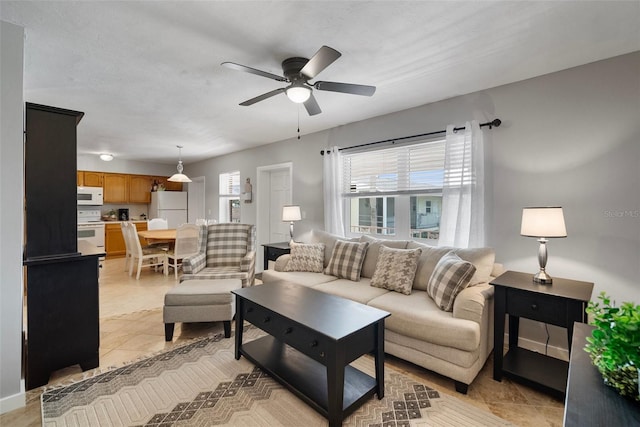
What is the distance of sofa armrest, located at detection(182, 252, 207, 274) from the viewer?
324 centimetres

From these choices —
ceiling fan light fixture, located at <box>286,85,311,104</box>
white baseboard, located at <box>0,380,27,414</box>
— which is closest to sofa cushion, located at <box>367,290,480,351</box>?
ceiling fan light fixture, located at <box>286,85,311,104</box>

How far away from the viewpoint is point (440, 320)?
2.13 meters

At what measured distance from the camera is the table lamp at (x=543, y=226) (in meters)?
2.15

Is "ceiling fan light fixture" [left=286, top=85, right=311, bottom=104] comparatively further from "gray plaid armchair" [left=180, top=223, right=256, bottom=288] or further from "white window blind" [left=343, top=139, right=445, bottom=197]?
"gray plaid armchair" [left=180, top=223, right=256, bottom=288]

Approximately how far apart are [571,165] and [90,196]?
868 centimetres

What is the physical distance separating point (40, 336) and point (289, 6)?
275 cm

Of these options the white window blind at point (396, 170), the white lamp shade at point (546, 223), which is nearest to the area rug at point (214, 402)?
the white lamp shade at point (546, 223)

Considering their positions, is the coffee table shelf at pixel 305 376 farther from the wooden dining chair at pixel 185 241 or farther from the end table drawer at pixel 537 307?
the wooden dining chair at pixel 185 241

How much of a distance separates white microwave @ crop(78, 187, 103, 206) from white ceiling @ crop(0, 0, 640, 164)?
4.27 meters

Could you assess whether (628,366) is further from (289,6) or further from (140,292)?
(140,292)

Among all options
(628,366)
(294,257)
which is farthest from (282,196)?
(628,366)

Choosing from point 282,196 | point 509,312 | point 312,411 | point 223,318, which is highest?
point 282,196

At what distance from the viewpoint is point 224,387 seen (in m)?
2.08

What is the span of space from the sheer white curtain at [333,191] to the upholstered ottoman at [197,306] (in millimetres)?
1826
